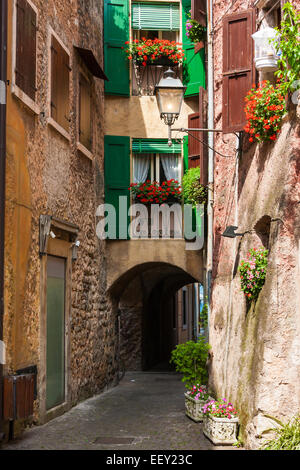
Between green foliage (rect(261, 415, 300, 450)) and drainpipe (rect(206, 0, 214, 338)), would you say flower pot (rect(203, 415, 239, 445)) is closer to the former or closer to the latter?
green foliage (rect(261, 415, 300, 450))

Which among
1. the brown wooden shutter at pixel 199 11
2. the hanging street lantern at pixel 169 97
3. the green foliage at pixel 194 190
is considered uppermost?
the brown wooden shutter at pixel 199 11

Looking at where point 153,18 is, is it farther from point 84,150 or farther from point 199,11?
point 84,150

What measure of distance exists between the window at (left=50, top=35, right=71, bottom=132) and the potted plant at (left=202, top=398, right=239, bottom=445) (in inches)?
188

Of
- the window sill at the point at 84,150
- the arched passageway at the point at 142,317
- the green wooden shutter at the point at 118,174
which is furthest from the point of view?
the arched passageway at the point at 142,317

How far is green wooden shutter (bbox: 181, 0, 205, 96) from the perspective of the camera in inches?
514

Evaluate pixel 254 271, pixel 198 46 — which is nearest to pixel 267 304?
pixel 254 271

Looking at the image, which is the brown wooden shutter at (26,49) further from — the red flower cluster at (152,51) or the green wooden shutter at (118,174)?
the red flower cluster at (152,51)

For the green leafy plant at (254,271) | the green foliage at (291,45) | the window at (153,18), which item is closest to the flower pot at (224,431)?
the green leafy plant at (254,271)

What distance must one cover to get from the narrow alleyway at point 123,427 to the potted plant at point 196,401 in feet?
0.36

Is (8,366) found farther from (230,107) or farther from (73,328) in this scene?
(230,107)

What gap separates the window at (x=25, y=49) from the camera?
816 cm

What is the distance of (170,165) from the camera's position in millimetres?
13570

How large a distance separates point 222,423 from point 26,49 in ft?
17.2

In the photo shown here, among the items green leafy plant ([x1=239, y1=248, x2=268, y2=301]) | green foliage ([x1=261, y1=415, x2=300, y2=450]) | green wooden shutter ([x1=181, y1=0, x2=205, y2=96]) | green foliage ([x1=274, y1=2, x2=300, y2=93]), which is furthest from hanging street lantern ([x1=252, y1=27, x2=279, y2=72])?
green wooden shutter ([x1=181, y1=0, x2=205, y2=96])
